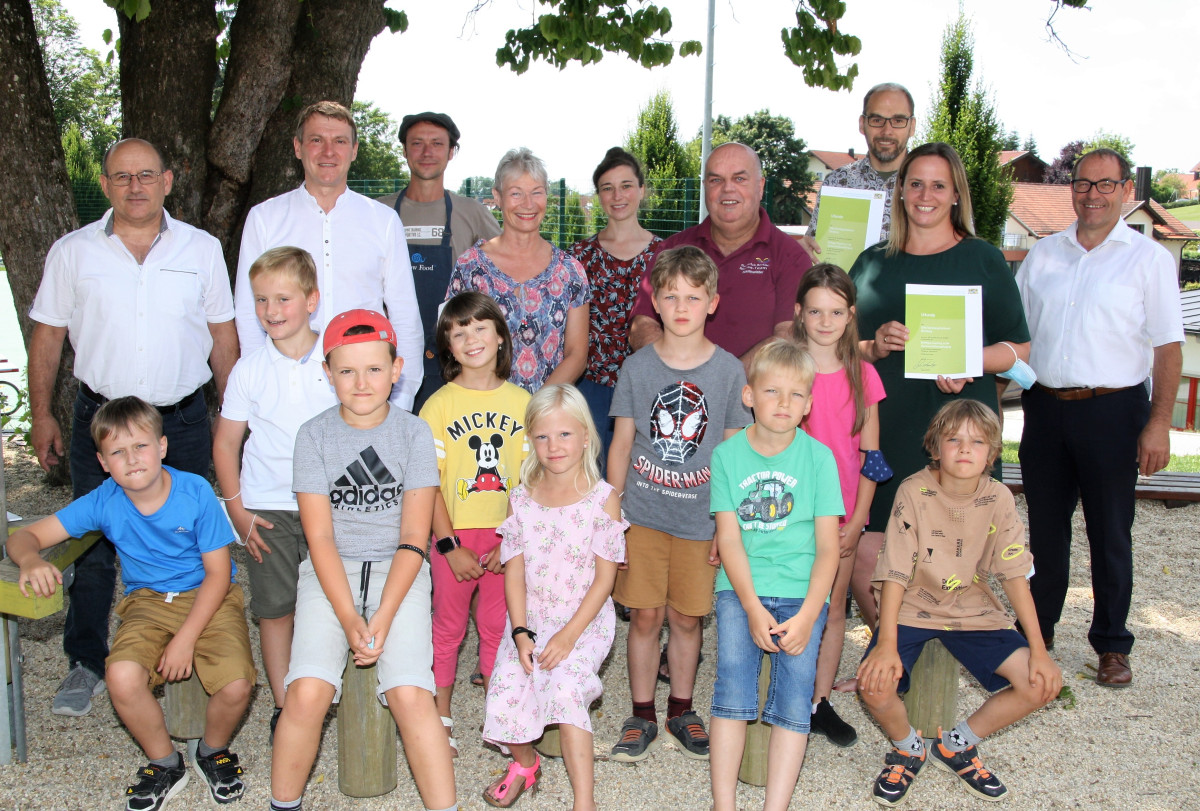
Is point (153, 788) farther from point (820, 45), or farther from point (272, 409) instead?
point (820, 45)

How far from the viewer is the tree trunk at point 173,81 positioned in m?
5.72

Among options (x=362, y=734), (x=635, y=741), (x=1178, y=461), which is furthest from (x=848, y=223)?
(x=1178, y=461)

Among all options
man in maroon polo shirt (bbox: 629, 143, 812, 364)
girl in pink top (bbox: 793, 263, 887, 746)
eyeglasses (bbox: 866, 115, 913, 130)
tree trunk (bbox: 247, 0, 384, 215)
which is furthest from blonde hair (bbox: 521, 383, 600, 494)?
tree trunk (bbox: 247, 0, 384, 215)

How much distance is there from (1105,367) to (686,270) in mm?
2193

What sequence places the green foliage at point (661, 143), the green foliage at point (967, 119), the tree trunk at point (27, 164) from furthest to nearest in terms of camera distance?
1. the green foliage at point (967, 119)
2. the green foliage at point (661, 143)
3. the tree trunk at point (27, 164)

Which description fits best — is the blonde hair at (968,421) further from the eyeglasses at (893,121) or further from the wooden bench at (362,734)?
the wooden bench at (362,734)

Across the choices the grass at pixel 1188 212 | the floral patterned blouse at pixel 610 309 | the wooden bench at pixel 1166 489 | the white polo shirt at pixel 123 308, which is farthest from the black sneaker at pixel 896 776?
the grass at pixel 1188 212

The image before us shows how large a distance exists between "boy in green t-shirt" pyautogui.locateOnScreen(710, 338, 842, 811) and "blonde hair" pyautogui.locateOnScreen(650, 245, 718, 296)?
440mm

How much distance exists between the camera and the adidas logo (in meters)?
3.14

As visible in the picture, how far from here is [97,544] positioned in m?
3.85

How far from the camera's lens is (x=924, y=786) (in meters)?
3.39

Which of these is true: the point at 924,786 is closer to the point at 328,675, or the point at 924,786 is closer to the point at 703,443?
the point at 703,443

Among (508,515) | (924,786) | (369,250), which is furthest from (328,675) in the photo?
(924,786)

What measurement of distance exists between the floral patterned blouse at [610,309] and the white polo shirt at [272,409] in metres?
1.63
